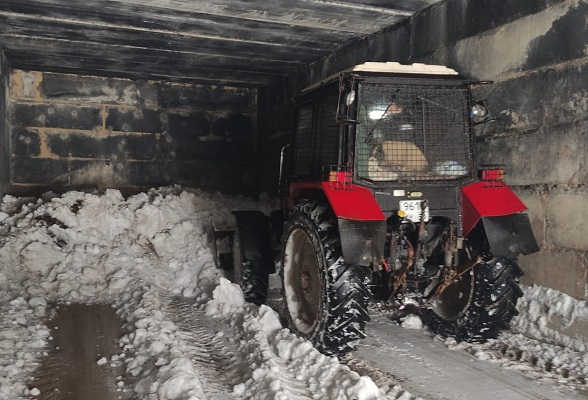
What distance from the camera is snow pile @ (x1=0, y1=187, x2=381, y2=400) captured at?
371 cm

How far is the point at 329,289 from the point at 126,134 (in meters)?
7.01

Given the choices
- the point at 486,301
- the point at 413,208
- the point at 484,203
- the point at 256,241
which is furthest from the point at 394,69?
the point at 256,241

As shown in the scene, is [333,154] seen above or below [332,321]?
above

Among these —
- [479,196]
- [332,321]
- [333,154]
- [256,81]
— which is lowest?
[332,321]

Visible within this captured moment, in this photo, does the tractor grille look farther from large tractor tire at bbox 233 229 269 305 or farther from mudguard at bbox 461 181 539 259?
large tractor tire at bbox 233 229 269 305

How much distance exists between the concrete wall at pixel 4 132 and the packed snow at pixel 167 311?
1.47 feet

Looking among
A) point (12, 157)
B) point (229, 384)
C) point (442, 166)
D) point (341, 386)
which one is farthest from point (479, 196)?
point (12, 157)

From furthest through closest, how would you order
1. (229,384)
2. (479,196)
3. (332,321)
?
(479,196)
(332,321)
(229,384)

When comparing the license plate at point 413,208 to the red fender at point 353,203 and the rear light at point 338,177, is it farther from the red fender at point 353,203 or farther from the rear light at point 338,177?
the rear light at point 338,177

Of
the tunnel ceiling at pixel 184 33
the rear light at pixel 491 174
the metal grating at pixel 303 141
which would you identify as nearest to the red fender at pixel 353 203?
the metal grating at pixel 303 141

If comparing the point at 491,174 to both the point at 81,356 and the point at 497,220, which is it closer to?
the point at 497,220

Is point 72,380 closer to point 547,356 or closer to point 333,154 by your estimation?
point 333,154

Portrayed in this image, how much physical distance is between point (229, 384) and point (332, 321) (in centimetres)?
90

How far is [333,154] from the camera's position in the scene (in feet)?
15.3
